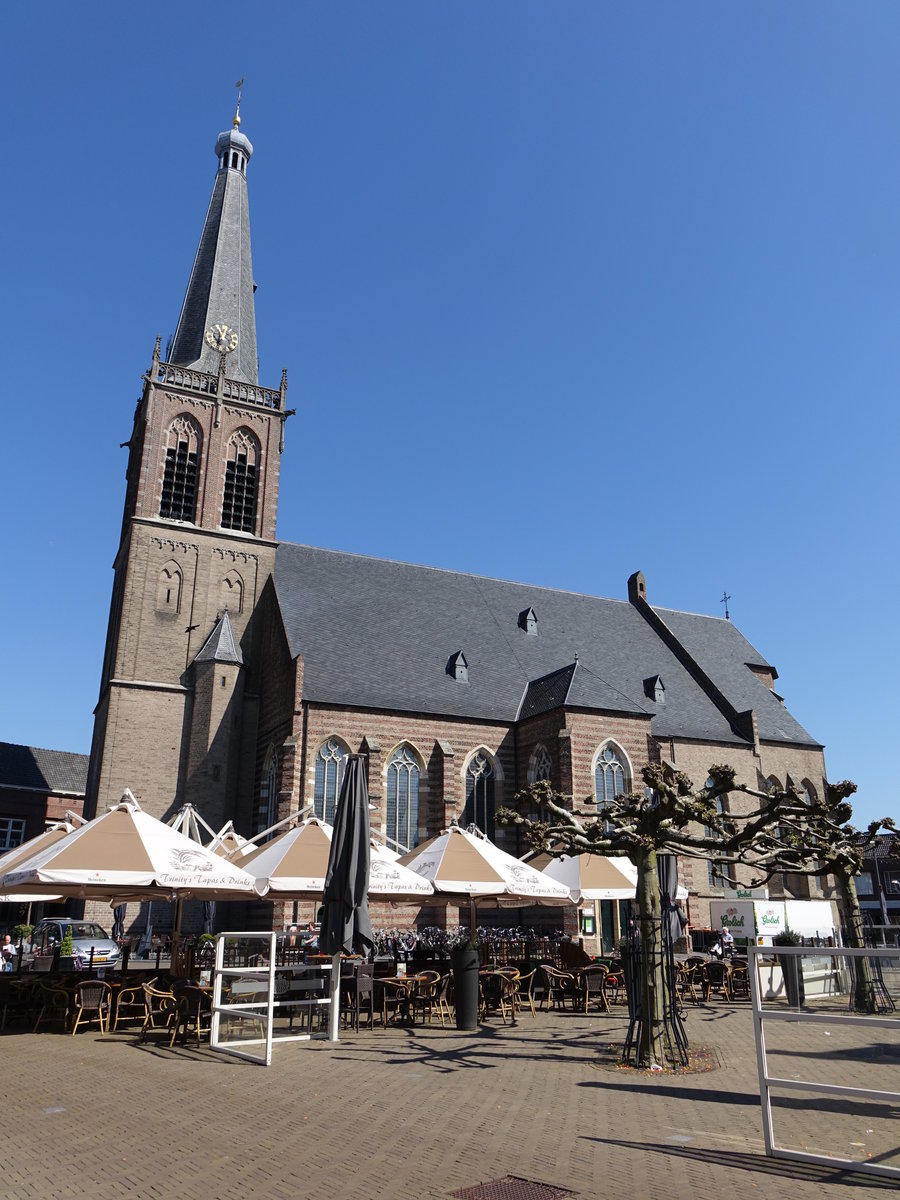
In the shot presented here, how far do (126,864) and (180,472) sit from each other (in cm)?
2262

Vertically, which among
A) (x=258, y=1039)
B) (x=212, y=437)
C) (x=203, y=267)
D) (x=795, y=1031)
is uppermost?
(x=203, y=267)

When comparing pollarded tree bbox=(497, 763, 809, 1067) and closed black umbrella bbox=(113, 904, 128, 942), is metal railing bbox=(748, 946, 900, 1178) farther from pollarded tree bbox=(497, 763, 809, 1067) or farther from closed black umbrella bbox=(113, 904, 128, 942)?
closed black umbrella bbox=(113, 904, 128, 942)

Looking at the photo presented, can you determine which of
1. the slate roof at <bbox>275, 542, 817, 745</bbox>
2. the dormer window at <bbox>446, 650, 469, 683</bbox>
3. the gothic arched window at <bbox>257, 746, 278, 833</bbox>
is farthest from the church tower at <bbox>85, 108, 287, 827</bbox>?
the dormer window at <bbox>446, 650, 469, 683</bbox>

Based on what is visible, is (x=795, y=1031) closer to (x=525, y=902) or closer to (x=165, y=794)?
(x=525, y=902)

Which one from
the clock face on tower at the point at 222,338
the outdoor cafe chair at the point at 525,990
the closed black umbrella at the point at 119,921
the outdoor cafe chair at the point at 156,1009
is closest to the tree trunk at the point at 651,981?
the outdoor cafe chair at the point at 525,990

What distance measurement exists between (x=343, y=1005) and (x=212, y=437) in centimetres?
2372

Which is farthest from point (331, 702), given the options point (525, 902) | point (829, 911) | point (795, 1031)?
point (795, 1031)

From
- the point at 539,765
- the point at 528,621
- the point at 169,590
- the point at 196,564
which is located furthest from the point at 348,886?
the point at 528,621

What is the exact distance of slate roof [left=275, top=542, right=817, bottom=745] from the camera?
2970cm

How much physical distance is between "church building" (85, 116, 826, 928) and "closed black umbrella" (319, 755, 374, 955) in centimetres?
1302

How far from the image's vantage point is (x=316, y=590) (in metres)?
33.0

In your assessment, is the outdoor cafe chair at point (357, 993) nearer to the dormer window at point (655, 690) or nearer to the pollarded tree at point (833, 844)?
the pollarded tree at point (833, 844)

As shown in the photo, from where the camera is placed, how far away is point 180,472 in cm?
3269

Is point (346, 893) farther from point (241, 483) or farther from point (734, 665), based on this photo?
point (734, 665)
